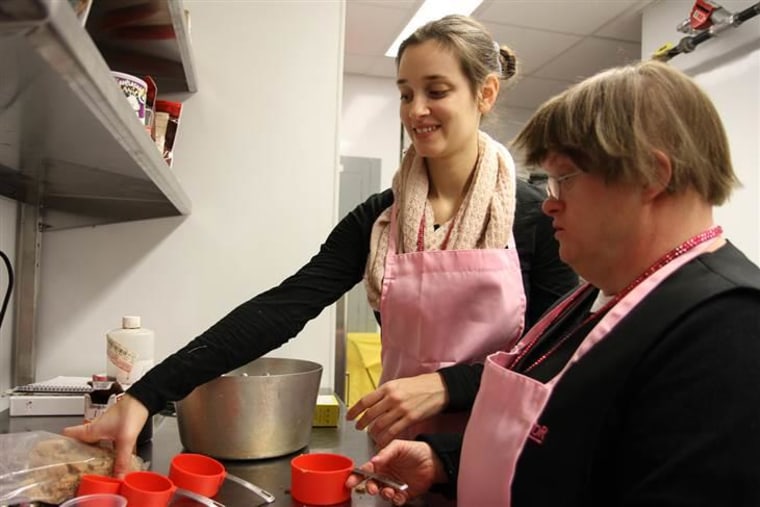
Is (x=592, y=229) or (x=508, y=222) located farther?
(x=508, y=222)

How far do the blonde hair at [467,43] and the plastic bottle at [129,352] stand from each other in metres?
0.77

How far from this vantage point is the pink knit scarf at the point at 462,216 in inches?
41.0

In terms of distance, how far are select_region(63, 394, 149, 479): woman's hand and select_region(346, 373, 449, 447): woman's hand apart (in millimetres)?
313

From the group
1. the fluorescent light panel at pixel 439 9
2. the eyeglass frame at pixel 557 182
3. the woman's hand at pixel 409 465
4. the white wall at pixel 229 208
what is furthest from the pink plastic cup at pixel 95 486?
the fluorescent light panel at pixel 439 9

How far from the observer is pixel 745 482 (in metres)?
0.48

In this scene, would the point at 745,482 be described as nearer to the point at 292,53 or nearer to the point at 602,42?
the point at 292,53

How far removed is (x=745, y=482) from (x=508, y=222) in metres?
0.60

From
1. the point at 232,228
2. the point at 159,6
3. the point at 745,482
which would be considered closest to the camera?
the point at 745,482

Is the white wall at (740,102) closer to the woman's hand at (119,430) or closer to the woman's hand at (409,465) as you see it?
the woman's hand at (409,465)

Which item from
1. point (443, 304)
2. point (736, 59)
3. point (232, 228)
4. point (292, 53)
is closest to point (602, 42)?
point (736, 59)

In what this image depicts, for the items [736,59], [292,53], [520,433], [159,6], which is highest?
[736,59]

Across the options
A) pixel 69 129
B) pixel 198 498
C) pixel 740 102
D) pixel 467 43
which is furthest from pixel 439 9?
pixel 198 498

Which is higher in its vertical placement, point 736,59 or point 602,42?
point 602,42

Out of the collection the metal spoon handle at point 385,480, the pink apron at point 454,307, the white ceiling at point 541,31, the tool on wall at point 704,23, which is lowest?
the metal spoon handle at point 385,480
